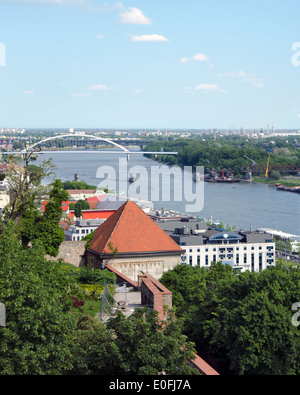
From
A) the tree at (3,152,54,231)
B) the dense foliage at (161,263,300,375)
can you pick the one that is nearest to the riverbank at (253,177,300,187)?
A: the tree at (3,152,54,231)

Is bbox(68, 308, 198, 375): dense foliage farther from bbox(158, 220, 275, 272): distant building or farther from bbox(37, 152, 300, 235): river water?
bbox(37, 152, 300, 235): river water

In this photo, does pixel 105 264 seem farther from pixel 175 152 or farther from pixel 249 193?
pixel 175 152

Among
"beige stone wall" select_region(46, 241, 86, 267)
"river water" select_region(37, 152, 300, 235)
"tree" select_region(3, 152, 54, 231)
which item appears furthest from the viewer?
"river water" select_region(37, 152, 300, 235)

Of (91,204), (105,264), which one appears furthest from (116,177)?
(105,264)

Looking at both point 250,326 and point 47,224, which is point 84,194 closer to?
point 47,224

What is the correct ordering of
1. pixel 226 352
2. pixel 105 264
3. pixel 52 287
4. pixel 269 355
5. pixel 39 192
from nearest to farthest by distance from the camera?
1. pixel 52 287
2. pixel 269 355
3. pixel 226 352
4. pixel 39 192
5. pixel 105 264

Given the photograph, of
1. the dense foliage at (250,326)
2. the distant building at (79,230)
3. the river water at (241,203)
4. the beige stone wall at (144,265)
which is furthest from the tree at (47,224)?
the river water at (241,203)

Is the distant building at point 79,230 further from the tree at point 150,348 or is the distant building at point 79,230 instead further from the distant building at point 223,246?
the tree at point 150,348
